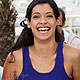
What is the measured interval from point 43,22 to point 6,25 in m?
1.70

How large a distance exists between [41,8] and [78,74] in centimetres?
56

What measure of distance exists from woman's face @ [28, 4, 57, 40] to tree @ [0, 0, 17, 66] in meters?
1.63

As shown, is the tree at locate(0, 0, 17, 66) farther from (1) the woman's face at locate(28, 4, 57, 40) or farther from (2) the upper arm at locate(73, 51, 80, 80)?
(2) the upper arm at locate(73, 51, 80, 80)

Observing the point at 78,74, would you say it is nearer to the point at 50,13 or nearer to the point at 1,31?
the point at 50,13

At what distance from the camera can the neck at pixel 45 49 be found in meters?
1.55

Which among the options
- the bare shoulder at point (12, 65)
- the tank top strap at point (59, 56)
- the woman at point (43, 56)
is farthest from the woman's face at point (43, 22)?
the bare shoulder at point (12, 65)

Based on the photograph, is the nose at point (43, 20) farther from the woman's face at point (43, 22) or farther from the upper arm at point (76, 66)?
the upper arm at point (76, 66)

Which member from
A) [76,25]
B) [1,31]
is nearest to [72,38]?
[1,31]

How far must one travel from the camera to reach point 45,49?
157 centimetres

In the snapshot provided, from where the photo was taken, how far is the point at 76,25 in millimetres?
5898

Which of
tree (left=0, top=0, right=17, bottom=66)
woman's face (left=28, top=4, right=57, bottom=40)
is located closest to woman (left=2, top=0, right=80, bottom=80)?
woman's face (left=28, top=4, right=57, bottom=40)

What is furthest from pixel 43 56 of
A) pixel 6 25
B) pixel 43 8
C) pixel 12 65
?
pixel 6 25

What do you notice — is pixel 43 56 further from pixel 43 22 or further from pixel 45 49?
pixel 43 22

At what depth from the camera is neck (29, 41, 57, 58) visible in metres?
1.55
